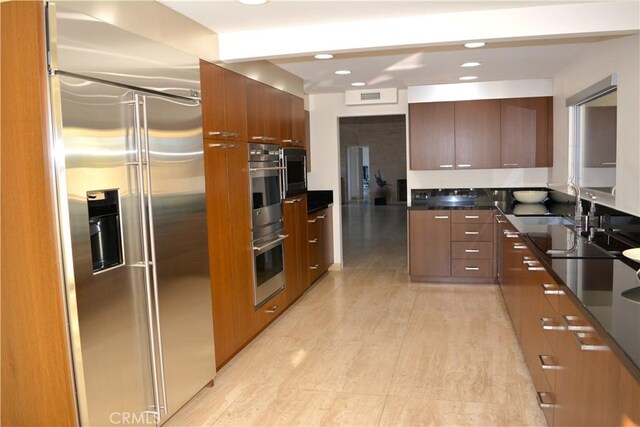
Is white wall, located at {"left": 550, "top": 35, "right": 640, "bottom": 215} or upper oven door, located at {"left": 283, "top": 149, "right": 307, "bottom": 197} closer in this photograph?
white wall, located at {"left": 550, "top": 35, "right": 640, "bottom": 215}

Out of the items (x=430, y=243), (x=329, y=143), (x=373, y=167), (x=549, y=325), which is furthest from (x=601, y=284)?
(x=373, y=167)

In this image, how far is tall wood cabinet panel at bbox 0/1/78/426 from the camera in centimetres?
203

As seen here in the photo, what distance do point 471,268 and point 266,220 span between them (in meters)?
2.68

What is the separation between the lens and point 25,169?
2090 mm

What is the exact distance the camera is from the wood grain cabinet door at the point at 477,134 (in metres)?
6.01

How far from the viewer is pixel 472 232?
5738 millimetres

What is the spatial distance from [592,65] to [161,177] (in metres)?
3.55

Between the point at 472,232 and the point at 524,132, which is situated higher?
the point at 524,132

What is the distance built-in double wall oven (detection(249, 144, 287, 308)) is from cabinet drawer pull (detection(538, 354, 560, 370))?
7.04ft

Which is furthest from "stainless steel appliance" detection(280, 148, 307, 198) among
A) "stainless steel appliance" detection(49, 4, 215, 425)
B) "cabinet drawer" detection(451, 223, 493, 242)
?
"cabinet drawer" detection(451, 223, 493, 242)

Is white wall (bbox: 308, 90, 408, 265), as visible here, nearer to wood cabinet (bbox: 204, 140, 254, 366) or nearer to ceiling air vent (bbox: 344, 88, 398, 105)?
ceiling air vent (bbox: 344, 88, 398, 105)

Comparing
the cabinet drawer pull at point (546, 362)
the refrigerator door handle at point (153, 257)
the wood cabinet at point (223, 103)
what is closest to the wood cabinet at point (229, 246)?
the wood cabinet at point (223, 103)

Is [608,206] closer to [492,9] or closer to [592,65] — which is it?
[592,65]

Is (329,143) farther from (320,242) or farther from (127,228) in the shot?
(127,228)
